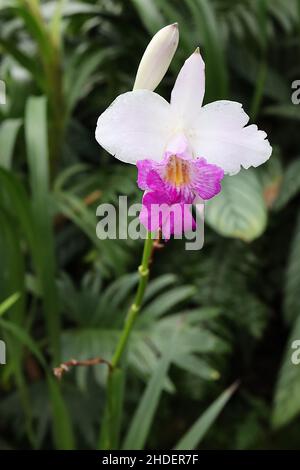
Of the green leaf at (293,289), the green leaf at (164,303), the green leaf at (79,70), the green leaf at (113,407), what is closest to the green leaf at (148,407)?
the green leaf at (113,407)

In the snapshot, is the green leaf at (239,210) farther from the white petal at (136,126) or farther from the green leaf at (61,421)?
the white petal at (136,126)

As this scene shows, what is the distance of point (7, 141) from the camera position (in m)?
1.10

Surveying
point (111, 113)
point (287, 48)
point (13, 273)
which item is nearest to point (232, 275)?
point (13, 273)

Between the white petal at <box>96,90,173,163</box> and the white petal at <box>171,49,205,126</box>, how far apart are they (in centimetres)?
1

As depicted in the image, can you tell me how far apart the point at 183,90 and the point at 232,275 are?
83 centimetres

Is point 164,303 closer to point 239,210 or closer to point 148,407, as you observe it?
point 239,210

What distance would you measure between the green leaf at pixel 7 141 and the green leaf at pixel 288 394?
614 millimetres

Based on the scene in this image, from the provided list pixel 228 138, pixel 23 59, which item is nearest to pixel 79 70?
pixel 23 59

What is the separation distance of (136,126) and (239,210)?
0.66 metres

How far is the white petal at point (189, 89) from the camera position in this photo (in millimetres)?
543

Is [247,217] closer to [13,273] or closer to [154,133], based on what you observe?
[13,273]

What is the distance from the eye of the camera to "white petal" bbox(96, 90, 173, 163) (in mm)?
532

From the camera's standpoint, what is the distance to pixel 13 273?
0.99 meters

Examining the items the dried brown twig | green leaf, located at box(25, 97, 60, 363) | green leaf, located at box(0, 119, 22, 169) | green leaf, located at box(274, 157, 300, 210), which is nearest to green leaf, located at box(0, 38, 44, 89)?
green leaf, located at box(0, 119, 22, 169)
